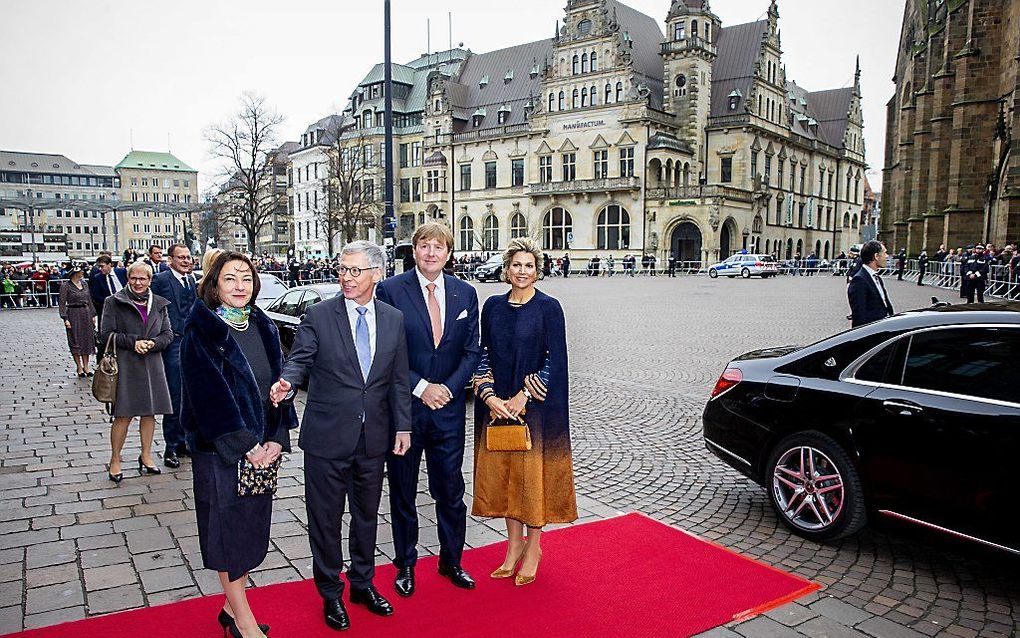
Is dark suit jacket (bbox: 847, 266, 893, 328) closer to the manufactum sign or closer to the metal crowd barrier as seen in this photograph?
the metal crowd barrier

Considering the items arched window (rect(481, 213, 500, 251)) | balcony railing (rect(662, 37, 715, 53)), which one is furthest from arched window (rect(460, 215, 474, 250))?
balcony railing (rect(662, 37, 715, 53))

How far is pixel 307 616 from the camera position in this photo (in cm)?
394

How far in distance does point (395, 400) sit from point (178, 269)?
496 centimetres

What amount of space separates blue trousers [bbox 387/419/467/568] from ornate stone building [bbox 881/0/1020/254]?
26248 millimetres

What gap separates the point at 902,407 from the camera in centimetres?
449

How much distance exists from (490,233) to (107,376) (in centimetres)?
6002

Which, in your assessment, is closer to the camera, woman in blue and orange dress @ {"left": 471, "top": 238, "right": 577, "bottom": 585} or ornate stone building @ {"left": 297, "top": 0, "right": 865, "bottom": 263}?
woman in blue and orange dress @ {"left": 471, "top": 238, "right": 577, "bottom": 585}

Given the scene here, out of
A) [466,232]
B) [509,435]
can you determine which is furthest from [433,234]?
[466,232]

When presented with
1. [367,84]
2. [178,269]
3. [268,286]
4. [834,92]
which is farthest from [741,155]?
[178,269]

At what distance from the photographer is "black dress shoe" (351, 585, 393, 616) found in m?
3.94

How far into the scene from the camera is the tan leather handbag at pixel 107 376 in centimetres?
659

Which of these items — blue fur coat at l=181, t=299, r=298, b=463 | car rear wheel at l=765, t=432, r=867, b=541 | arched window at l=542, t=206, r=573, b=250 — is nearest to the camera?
blue fur coat at l=181, t=299, r=298, b=463

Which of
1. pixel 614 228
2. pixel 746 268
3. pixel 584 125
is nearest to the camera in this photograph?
pixel 746 268

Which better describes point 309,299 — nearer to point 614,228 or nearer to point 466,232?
point 614,228
